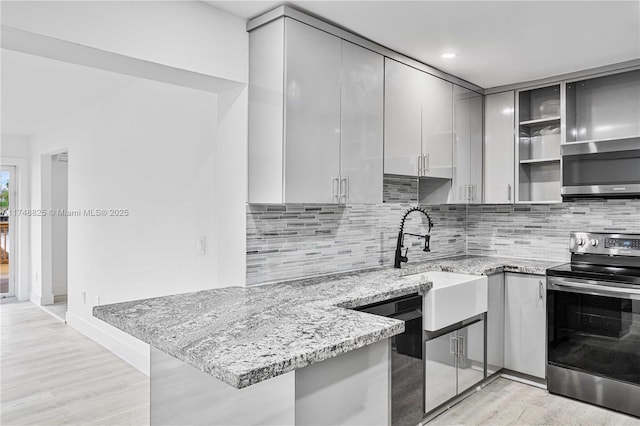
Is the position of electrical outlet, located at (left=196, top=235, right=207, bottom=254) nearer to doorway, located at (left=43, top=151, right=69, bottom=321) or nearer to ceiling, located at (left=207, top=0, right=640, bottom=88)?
ceiling, located at (left=207, top=0, right=640, bottom=88)

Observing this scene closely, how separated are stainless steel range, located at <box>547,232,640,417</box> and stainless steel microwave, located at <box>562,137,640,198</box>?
16.1 inches

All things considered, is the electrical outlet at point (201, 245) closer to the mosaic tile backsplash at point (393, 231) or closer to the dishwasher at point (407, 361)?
the mosaic tile backsplash at point (393, 231)

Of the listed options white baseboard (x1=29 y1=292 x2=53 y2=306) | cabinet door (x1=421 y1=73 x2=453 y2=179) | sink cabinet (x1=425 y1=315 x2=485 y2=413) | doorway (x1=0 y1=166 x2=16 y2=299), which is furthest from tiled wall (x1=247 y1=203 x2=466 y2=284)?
doorway (x1=0 y1=166 x2=16 y2=299)

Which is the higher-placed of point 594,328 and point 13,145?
point 13,145

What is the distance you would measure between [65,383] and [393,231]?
2.83 meters

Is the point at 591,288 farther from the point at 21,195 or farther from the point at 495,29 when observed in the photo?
the point at 21,195

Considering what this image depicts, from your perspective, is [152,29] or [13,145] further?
[13,145]

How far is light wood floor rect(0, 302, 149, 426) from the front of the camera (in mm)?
3004

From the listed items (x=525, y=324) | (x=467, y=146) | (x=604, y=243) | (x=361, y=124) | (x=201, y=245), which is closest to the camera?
(x=361, y=124)

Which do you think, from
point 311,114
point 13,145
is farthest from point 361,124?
point 13,145

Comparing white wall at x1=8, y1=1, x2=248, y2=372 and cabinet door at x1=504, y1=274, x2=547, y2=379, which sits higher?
white wall at x1=8, y1=1, x2=248, y2=372

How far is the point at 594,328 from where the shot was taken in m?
3.06

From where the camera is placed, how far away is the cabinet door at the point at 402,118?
9.86 feet

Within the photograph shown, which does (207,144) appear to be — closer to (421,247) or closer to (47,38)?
(47,38)
